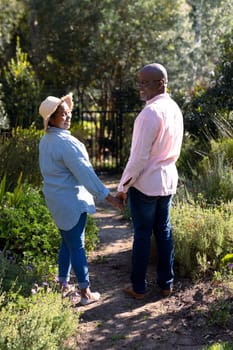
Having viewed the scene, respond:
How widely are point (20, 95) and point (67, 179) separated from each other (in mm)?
6821

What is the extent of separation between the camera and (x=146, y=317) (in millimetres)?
4141

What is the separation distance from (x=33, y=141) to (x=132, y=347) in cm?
410

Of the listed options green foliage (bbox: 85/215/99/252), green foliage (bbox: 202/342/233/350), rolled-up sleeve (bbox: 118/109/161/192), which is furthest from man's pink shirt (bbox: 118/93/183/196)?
green foliage (bbox: 85/215/99/252)

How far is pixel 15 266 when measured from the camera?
4.39m

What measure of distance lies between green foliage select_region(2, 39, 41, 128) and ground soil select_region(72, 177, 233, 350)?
5678 millimetres

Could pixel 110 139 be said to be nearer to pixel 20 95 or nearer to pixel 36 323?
pixel 20 95

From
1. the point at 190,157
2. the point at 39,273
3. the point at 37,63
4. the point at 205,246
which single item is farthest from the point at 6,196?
the point at 37,63

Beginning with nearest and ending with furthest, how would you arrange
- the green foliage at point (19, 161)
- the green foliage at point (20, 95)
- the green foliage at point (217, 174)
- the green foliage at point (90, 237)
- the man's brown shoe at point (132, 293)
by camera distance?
the man's brown shoe at point (132, 293), the green foliage at point (90, 237), the green foliage at point (217, 174), the green foliage at point (19, 161), the green foliage at point (20, 95)

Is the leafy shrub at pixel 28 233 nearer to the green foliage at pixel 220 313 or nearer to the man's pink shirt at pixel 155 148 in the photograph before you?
the man's pink shirt at pixel 155 148

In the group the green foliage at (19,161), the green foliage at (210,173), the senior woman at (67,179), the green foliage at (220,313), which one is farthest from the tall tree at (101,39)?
the green foliage at (220,313)

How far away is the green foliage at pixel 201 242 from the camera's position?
15.6 feet

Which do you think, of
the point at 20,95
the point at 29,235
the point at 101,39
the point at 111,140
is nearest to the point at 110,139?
the point at 111,140

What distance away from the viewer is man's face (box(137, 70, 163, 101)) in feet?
13.0

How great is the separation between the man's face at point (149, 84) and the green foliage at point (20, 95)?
21.7 ft
